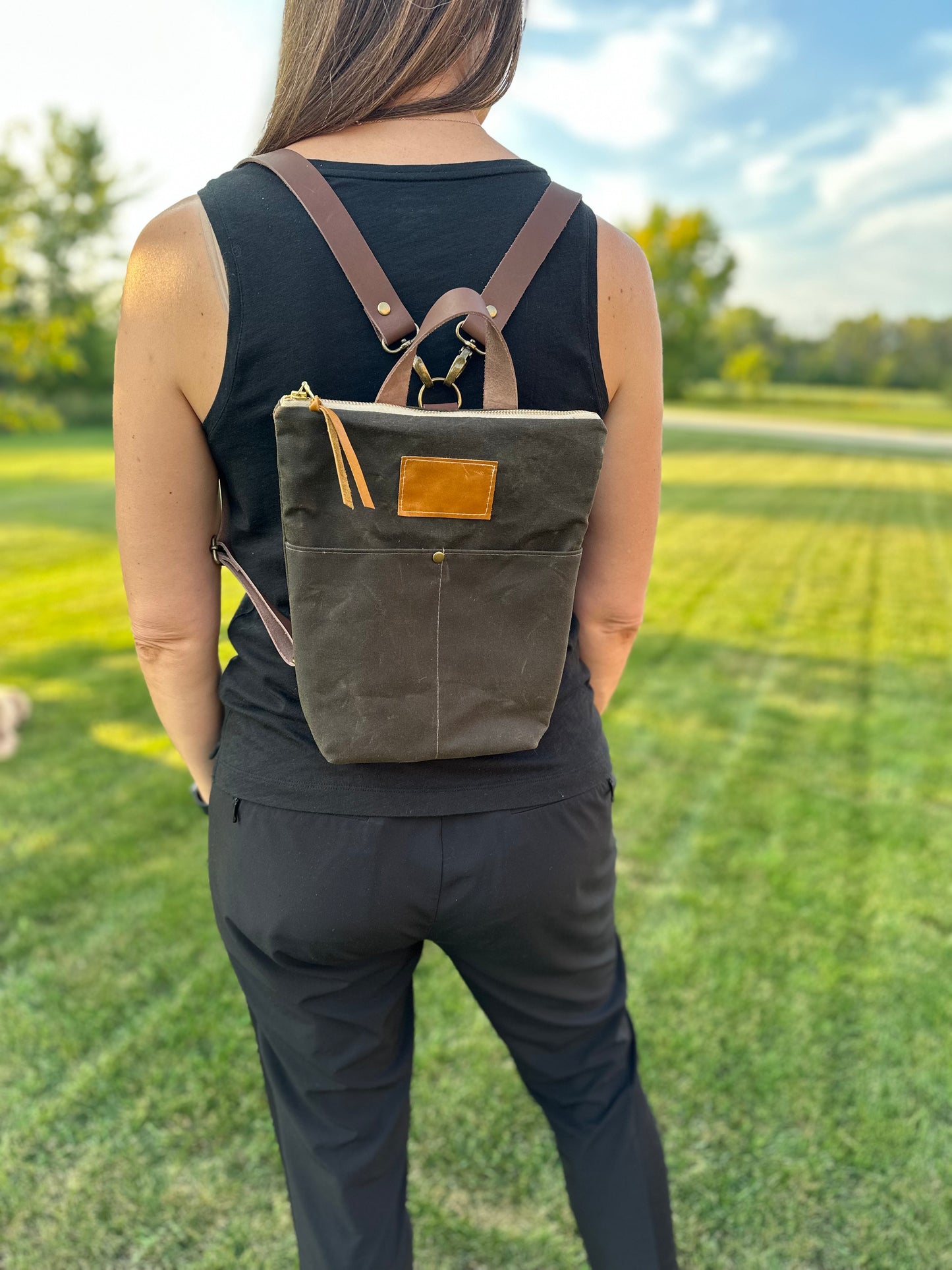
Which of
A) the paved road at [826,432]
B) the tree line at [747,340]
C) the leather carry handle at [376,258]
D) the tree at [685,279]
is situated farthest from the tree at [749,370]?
the leather carry handle at [376,258]

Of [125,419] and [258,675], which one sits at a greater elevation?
[125,419]

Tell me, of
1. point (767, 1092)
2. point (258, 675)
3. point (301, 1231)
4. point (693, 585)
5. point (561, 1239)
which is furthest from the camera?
point (693, 585)

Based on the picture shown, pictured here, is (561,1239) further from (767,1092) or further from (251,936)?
(251,936)

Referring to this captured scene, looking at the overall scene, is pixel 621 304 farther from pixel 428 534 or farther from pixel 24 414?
pixel 24 414

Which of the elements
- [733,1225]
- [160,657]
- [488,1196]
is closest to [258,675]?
[160,657]

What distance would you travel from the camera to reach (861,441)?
2673cm

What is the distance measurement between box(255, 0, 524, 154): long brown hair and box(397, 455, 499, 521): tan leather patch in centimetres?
44

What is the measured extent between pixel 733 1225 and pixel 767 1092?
A: 391 mm

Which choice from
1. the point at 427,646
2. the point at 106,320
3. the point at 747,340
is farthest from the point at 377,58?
the point at 747,340

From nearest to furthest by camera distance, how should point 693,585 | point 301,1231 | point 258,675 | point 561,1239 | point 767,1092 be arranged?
point 258,675 < point 301,1231 < point 561,1239 < point 767,1092 < point 693,585

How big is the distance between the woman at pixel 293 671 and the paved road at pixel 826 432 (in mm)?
25515

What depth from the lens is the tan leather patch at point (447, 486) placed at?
958 mm

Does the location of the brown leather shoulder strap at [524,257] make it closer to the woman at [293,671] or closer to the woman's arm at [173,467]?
the woman at [293,671]

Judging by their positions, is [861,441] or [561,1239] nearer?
[561,1239]
